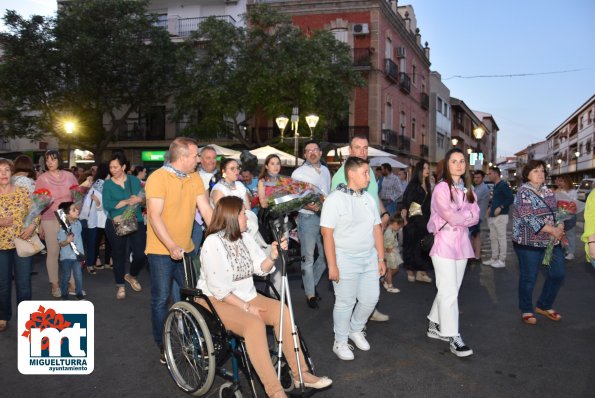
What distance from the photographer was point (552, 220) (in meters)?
5.15

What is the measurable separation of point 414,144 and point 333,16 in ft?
40.8

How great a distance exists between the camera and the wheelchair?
10.8ft

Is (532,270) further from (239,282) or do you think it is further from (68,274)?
(68,274)

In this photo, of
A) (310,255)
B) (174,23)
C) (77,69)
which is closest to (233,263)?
(310,255)

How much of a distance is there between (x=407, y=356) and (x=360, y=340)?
453mm

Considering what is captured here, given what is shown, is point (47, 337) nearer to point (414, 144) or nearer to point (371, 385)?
point (371, 385)

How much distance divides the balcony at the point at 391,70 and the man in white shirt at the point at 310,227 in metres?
23.1

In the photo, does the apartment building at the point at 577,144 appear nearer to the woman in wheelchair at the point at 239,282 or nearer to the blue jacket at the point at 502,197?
the blue jacket at the point at 502,197

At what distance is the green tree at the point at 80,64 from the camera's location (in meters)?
22.0

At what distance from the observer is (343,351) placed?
429 cm

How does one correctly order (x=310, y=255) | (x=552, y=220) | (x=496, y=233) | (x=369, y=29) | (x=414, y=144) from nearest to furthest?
(x=552, y=220)
(x=310, y=255)
(x=496, y=233)
(x=369, y=29)
(x=414, y=144)

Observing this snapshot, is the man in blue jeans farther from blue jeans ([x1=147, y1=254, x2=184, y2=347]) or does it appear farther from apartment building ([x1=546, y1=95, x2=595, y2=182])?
apartment building ([x1=546, y1=95, x2=595, y2=182])

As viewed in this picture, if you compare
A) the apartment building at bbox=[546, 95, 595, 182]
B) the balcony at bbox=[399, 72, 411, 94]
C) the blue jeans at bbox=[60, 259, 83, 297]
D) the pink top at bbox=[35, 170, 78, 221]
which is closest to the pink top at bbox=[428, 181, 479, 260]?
the blue jeans at bbox=[60, 259, 83, 297]

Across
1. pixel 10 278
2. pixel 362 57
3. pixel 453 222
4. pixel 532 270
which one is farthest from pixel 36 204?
pixel 362 57
